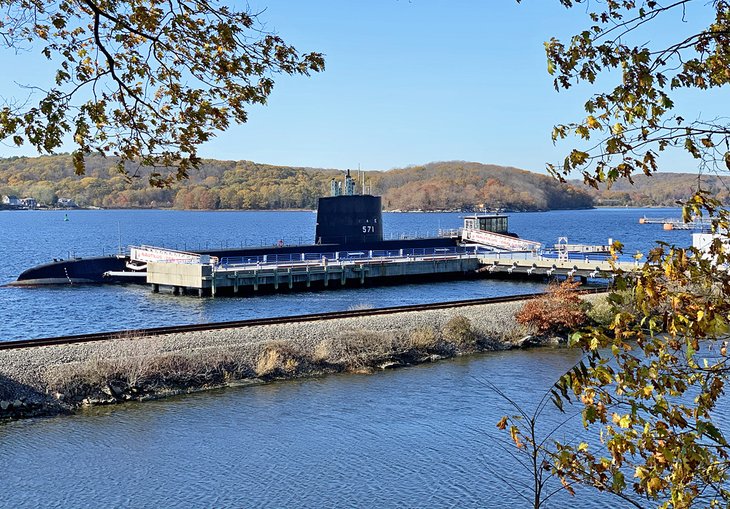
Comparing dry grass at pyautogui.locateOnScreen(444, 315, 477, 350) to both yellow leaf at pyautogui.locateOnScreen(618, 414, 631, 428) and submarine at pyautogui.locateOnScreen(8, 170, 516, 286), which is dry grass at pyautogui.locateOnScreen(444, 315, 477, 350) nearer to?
submarine at pyautogui.locateOnScreen(8, 170, 516, 286)

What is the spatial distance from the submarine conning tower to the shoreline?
27.8m

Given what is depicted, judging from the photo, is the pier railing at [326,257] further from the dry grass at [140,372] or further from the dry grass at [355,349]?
the dry grass at [140,372]

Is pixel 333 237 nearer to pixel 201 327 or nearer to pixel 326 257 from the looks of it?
pixel 326 257

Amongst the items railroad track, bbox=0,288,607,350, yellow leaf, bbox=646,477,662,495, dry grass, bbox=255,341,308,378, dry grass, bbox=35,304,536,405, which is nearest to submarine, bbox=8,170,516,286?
railroad track, bbox=0,288,607,350

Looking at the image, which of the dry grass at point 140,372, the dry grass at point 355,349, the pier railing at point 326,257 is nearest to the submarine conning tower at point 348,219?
the pier railing at point 326,257

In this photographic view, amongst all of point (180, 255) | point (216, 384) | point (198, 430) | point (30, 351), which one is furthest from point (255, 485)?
point (180, 255)

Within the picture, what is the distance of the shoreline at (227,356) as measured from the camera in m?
23.3

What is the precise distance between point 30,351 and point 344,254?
34.8m

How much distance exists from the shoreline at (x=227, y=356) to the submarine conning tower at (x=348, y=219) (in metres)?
27.8

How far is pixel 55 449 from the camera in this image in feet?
64.6

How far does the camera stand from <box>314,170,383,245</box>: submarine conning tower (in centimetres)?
6141

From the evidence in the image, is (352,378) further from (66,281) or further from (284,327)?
(66,281)

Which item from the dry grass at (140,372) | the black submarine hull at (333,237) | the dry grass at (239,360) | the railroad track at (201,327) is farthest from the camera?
the black submarine hull at (333,237)

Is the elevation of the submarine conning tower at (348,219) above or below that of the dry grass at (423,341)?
above
